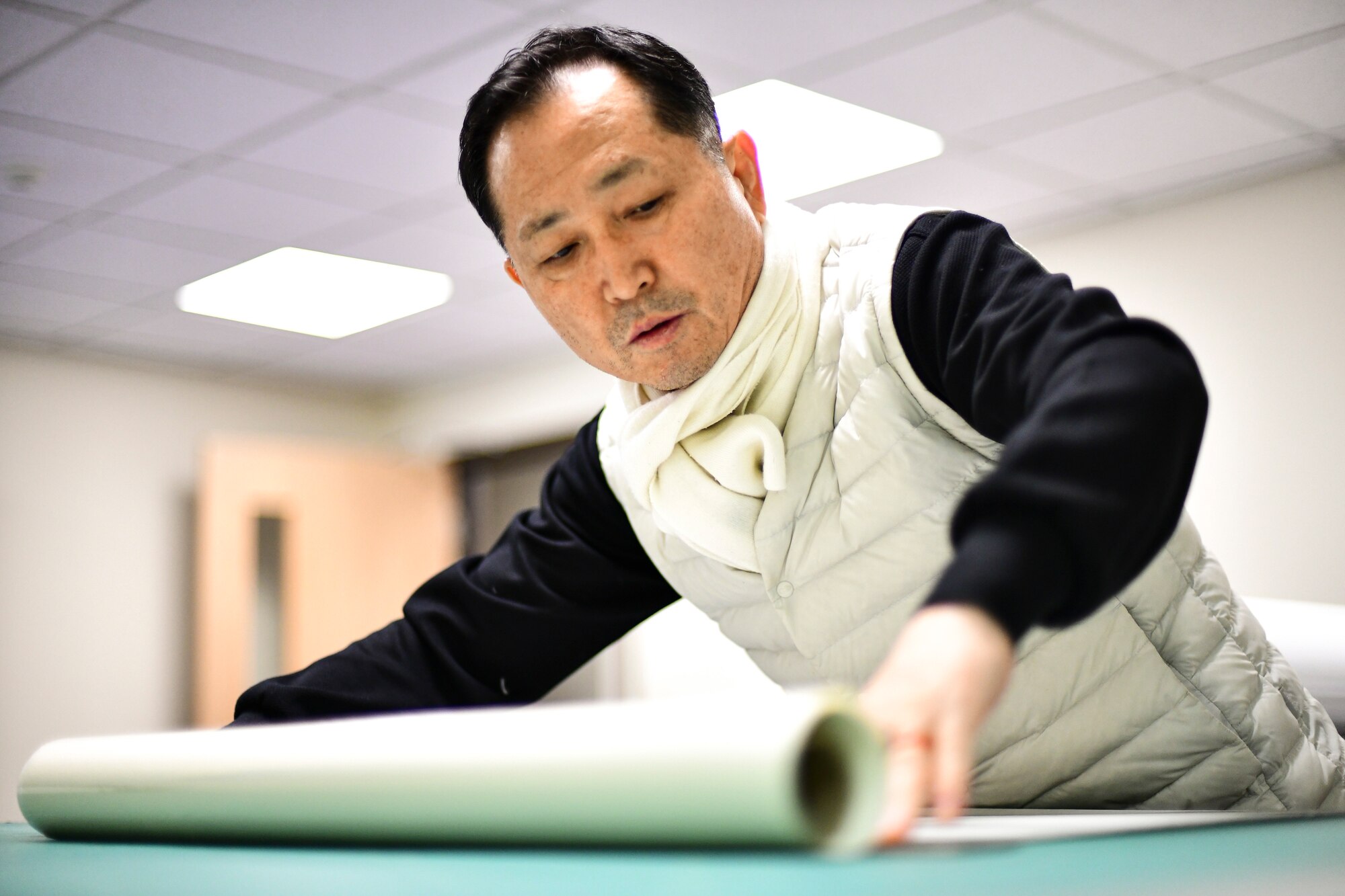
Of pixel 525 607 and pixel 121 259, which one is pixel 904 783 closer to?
pixel 525 607

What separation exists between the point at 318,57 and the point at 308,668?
79.3 inches

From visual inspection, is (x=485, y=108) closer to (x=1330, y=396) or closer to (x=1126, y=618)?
(x=1126, y=618)

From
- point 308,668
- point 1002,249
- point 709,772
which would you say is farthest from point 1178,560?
point 308,668

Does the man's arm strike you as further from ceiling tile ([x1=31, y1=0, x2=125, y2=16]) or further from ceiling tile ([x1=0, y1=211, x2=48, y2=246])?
ceiling tile ([x1=0, y1=211, x2=48, y2=246])

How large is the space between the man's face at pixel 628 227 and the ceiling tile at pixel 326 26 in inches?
68.1

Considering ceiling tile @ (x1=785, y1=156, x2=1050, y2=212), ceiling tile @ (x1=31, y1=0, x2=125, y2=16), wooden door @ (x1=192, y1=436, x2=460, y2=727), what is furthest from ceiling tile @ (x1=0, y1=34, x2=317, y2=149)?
wooden door @ (x1=192, y1=436, x2=460, y2=727)

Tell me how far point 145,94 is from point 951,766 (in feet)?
9.87

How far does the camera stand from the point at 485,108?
3.76ft

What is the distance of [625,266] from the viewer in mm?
1050

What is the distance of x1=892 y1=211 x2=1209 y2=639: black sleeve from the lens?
22.0 inches

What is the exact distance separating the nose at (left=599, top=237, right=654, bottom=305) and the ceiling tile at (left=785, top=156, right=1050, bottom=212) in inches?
112

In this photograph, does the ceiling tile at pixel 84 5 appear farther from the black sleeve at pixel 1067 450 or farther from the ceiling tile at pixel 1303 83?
Answer: the ceiling tile at pixel 1303 83

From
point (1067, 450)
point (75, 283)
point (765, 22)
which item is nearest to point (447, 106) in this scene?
point (765, 22)

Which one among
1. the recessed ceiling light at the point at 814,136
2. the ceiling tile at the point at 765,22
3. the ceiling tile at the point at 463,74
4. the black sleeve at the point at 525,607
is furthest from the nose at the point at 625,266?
the recessed ceiling light at the point at 814,136
